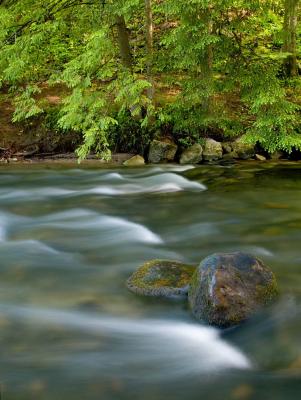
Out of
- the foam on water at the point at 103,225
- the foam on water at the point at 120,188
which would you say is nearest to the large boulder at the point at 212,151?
the foam on water at the point at 120,188

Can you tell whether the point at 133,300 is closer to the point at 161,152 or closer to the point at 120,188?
the point at 120,188

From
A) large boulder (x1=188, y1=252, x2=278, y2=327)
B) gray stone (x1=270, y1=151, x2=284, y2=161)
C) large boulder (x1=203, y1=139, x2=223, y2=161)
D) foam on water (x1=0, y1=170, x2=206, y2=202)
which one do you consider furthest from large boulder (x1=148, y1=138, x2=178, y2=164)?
large boulder (x1=188, y1=252, x2=278, y2=327)

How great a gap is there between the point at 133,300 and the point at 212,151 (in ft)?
23.7

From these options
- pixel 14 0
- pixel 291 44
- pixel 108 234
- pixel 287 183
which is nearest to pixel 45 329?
pixel 108 234

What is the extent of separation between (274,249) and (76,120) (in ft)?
17.0

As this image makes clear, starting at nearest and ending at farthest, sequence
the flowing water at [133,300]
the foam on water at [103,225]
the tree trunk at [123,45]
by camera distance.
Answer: the flowing water at [133,300] < the foam on water at [103,225] < the tree trunk at [123,45]

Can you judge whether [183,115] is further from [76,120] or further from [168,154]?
[76,120]

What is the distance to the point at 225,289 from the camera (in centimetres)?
346

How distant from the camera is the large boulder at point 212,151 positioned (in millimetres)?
10852

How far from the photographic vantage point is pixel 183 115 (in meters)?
11.0

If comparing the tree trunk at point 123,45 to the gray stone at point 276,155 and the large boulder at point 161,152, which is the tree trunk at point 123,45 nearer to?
the large boulder at point 161,152

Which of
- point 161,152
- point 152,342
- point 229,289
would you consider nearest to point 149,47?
point 161,152

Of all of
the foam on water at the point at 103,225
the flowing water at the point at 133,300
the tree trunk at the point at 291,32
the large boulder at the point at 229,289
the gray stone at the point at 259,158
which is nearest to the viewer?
the flowing water at the point at 133,300

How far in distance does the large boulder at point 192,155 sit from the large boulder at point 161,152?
Answer: 26cm
